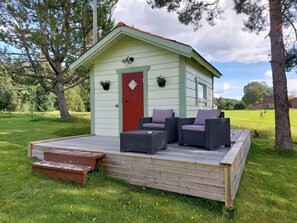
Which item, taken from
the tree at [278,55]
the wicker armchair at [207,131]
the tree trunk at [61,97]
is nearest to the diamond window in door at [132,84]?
the wicker armchair at [207,131]

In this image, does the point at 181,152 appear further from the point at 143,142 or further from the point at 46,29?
the point at 46,29

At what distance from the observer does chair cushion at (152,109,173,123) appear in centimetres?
506

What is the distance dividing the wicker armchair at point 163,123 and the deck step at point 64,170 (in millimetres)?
1826

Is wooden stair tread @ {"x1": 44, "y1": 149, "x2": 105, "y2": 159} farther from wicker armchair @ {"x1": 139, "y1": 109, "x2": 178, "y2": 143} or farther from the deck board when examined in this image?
wicker armchair @ {"x1": 139, "y1": 109, "x2": 178, "y2": 143}

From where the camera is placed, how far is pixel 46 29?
1104 centimetres

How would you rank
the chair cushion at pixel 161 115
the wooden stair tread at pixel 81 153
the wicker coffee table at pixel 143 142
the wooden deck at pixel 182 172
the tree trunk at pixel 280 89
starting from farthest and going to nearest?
the tree trunk at pixel 280 89 < the chair cushion at pixel 161 115 < the wooden stair tread at pixel 81 153 < the wicker coffee table at pixel 143 142 < the wooden deck at pixel 182 172

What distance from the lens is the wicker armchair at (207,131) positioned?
3.81 metres

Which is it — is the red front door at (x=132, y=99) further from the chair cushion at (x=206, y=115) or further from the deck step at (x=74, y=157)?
the deck step at (x=74, y=157)

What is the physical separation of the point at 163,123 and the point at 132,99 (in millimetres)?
1489

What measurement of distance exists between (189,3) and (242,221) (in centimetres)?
631

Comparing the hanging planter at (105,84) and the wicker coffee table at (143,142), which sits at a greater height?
the hanging planter at (105,84)

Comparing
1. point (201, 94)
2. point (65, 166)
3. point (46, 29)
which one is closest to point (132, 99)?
point (201, 94)

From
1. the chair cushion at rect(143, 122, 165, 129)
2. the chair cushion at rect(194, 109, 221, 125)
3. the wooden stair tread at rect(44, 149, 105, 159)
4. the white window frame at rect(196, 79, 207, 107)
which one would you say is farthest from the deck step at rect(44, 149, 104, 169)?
the white window frame at rect(196, 79, 207, 107)

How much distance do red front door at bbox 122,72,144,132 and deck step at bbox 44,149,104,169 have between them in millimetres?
2344
